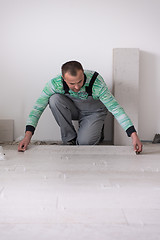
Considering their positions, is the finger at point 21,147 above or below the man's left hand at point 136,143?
below

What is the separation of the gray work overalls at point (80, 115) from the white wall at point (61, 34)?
0.71 metres

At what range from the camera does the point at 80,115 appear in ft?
10.7

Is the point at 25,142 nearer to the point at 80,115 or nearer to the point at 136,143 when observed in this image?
the point at 80,115

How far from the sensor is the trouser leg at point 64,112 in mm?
2957

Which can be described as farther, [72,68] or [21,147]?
[21,147]

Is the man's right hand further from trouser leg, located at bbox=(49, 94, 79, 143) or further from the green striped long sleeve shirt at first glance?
trouser leg, located at bbox=(49, 94, 79, 143)

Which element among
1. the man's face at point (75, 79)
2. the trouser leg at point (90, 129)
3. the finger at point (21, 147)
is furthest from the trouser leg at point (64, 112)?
the finger at point (21, 147)

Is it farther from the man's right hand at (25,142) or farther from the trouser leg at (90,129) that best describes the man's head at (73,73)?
the trouser leg at (90,129)

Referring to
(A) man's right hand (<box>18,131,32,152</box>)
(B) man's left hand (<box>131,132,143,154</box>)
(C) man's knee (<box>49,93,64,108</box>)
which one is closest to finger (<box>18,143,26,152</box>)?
(A) man's right hand (<box>18,131,32,152</box>)

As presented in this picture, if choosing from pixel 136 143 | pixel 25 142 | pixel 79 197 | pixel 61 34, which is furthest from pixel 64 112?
pixel 79 197

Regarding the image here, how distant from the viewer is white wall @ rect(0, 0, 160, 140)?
3.69 m

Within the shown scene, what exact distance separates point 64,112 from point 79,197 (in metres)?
1.68

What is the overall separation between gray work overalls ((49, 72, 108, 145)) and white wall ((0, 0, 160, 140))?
27.9 inches

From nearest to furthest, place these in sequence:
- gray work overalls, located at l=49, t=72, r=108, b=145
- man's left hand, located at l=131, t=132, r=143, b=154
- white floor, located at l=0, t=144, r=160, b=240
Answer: white floor, located at l=0, t=144, r=160, b=240, man's left hand, located at l=131, t=132, r=143, b=154, gray work overalls, located at l=49, t=72, r=108, b=145
